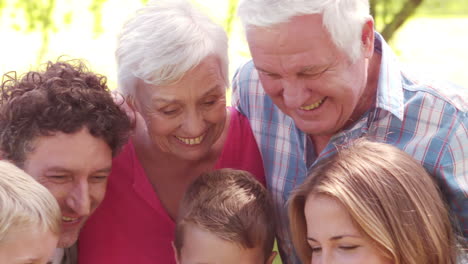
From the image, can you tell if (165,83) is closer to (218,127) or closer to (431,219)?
(218,127)

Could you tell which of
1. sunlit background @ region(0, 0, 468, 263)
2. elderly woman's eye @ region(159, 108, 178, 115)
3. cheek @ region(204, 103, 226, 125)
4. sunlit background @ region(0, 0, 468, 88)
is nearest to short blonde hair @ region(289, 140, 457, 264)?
cheek @ region(204, 103, 226, 125)

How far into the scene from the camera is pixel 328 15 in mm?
2844

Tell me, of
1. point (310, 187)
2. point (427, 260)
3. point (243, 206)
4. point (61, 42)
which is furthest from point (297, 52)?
point (61, 42)

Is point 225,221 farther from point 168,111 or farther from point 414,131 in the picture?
point 414,131

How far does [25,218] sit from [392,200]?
1346 mm

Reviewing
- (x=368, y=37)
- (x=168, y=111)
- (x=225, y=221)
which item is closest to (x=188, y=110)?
(x=168, y=111)

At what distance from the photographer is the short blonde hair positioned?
→ 2766 mm

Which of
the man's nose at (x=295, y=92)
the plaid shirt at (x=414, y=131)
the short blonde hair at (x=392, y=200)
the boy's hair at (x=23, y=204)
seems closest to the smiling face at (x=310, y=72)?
the man's nose at (x=295, y=92)

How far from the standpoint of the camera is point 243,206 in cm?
320

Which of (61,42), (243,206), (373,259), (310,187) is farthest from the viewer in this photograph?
(61,42)

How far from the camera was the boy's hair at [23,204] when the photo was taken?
2.67 metres

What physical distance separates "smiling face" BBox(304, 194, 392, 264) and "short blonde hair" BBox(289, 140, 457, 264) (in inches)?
0.9

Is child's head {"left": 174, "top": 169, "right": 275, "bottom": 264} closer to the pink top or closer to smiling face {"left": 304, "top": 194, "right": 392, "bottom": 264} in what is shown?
the pink top

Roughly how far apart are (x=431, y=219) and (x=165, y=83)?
120 cm
